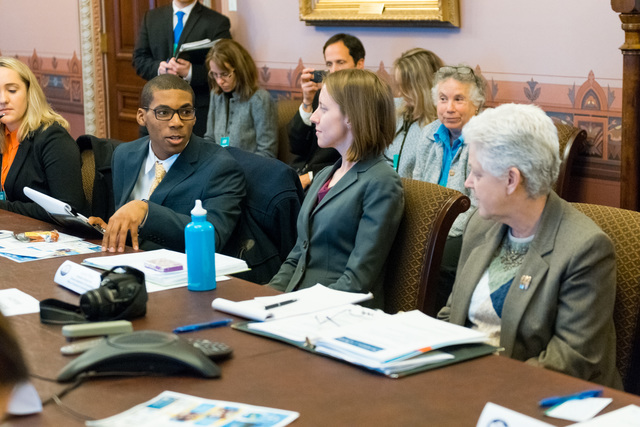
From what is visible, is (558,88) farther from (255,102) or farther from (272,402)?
(272,402)

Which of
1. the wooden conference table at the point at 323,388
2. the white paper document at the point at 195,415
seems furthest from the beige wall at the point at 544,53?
the white paper document at the point at 195,415

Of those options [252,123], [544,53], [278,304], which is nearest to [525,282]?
[278,304]

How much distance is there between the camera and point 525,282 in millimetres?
2102

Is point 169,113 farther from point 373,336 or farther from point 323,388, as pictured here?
point 323,388

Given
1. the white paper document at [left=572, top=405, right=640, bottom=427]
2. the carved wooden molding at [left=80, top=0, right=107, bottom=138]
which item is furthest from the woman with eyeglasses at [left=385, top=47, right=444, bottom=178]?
the carved wooden molding at [left=80, top=0, right=107, bottom=138]

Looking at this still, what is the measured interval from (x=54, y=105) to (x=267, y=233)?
5.40 m

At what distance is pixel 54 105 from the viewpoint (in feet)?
26.2

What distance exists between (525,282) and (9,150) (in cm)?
269

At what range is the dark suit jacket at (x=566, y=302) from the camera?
6.64 ft

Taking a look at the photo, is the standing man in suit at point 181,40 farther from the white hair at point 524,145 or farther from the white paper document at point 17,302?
the white hair at point 524,145

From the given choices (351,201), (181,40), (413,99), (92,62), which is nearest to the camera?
(351,201)

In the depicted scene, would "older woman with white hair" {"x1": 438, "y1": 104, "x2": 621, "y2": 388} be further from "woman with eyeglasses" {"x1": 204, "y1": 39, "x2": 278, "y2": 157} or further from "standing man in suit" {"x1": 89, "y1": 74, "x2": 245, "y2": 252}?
"woman with eyeglasses" {"x1": 204, "y1": 39, "x2": 278, "y2": 157}

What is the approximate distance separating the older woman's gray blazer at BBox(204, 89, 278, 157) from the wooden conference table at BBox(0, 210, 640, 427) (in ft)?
10.5

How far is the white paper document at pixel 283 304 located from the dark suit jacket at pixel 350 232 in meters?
0.45
